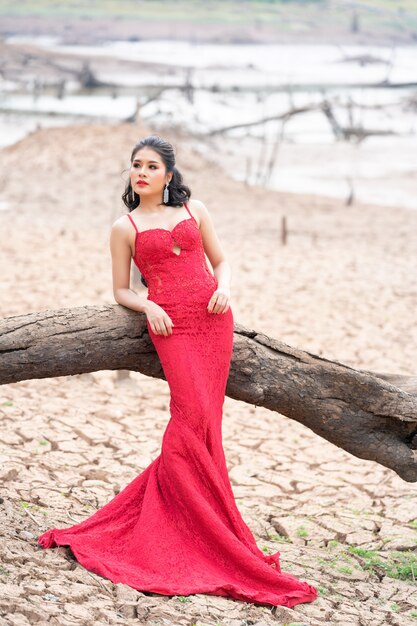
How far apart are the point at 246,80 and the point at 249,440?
21.1 metres

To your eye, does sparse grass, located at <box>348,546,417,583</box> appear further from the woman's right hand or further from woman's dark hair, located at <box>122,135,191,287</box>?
woman's dark hair, located at <box>122,135,191,287</box>

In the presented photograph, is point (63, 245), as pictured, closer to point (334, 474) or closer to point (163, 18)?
point (334, 474)

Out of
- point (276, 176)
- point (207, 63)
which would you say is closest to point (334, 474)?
point (276, 176)

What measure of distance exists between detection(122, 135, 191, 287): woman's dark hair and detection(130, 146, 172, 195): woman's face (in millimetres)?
18

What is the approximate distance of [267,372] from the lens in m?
3.64

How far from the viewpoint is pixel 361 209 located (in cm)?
1395

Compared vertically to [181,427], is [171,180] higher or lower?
higher

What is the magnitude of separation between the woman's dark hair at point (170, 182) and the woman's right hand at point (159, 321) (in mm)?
153

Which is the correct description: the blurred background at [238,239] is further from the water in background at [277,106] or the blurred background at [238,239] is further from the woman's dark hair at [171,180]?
the woman's dark hair at [171,180]

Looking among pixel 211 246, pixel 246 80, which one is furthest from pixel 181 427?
pixel 246 80

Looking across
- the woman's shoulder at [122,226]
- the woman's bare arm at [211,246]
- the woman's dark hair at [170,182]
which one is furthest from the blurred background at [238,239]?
the woman's dark hair at [170,182]

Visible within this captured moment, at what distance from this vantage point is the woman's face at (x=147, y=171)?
135 inches

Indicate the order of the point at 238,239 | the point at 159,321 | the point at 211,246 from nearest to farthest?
the point at 159,321 → the point at 211,246 → the point at 238,239

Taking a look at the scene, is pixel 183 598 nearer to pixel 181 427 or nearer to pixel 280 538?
pixel 181 427
